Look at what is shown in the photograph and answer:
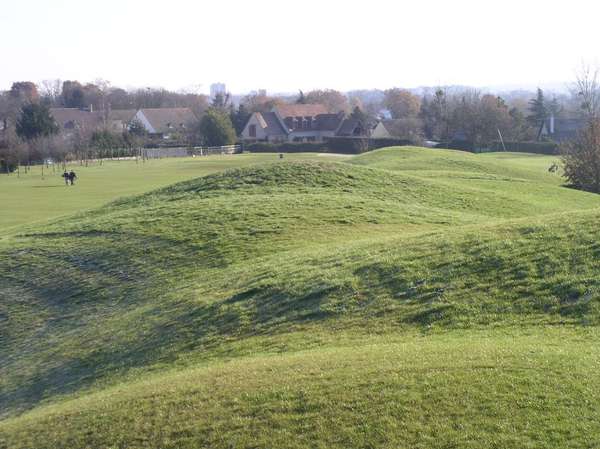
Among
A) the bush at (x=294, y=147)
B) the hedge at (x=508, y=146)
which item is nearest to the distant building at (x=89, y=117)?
the bush at (x=294, y=147)

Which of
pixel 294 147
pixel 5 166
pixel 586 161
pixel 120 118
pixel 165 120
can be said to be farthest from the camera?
pixel 120 118

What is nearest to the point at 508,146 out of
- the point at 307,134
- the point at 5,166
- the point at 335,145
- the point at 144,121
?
the point at 335,145

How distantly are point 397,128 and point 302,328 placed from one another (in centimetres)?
10135

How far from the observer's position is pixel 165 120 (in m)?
131

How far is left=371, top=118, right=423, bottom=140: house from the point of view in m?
108

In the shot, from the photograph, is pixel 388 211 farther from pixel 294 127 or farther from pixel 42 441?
pixel 294 127

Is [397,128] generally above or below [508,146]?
above

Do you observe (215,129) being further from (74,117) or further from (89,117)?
(74,117)

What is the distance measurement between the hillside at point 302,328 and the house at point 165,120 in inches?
4090

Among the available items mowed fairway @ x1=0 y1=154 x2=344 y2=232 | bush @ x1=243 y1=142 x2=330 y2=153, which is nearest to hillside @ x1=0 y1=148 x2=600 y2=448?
mowed fairway @ x1=0 y1=154 x2=344 y2=232

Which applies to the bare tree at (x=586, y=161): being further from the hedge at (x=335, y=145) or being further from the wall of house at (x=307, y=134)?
the wall of house at (x=307, y=134)

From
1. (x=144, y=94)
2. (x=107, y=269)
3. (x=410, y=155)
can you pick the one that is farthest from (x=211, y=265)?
(x=144, y=94)

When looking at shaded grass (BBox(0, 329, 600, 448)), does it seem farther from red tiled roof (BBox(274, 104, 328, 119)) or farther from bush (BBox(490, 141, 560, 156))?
red tiled roof (BBox(274, 104, 328, 119))

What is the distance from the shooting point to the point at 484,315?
41.4ft
